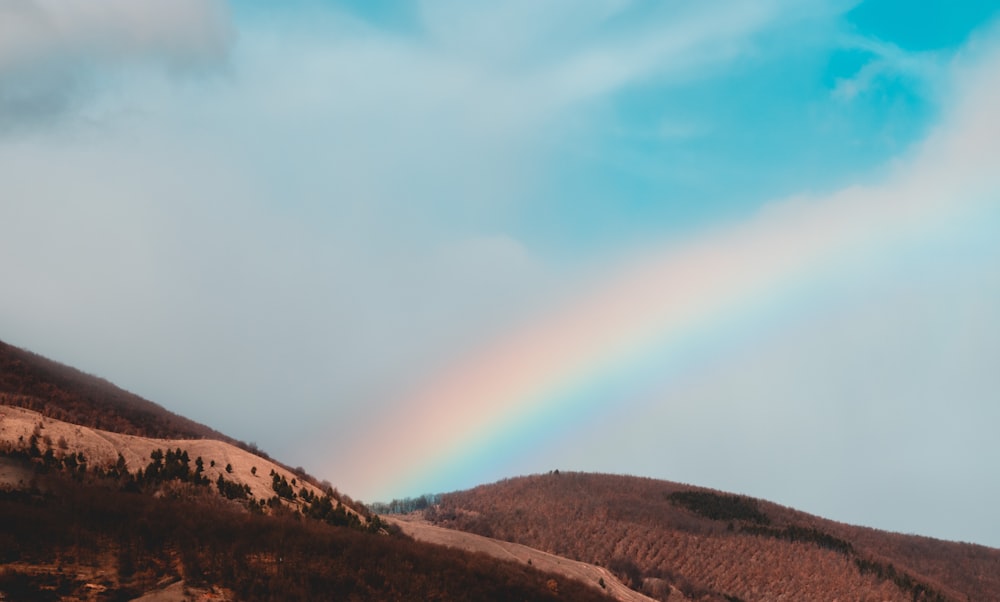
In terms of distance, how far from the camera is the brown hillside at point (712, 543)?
11000 centimetres

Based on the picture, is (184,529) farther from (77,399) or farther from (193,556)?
(77,399)

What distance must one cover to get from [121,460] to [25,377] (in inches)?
1016

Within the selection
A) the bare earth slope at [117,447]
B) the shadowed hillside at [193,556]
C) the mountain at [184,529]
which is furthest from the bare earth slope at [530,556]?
the shadowed hillside at [193,556]

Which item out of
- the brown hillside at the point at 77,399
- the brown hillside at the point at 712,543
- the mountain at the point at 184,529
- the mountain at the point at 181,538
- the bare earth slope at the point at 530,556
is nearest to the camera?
the mountain at the point at 181,538

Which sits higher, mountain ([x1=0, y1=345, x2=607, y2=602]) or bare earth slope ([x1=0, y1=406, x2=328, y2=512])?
bare earth slope ([x1=0, y1=406, x2=328, y2=512])

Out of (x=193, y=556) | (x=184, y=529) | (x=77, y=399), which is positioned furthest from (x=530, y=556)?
(x=193, y=556)

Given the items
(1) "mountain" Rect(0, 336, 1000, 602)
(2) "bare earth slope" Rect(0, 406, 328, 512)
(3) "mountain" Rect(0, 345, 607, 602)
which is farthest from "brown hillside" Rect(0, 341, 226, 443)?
(2) "bare earth slope" Rect(0, 406, 328, 512)

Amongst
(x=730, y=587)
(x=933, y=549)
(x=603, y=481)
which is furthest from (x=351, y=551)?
(x=933, y=549)

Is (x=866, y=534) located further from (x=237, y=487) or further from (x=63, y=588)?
(x=63, y=588)

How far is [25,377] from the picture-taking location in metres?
57.8

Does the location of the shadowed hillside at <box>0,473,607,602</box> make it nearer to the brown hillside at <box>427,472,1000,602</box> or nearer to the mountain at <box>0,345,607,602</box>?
the mountain at <box>0,345,607,602</box>

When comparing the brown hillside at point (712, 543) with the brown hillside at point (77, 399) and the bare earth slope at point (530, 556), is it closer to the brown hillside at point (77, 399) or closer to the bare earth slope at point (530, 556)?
the bare earth slope at point (530, 556)

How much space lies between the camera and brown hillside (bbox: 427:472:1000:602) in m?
110

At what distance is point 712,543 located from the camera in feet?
408
